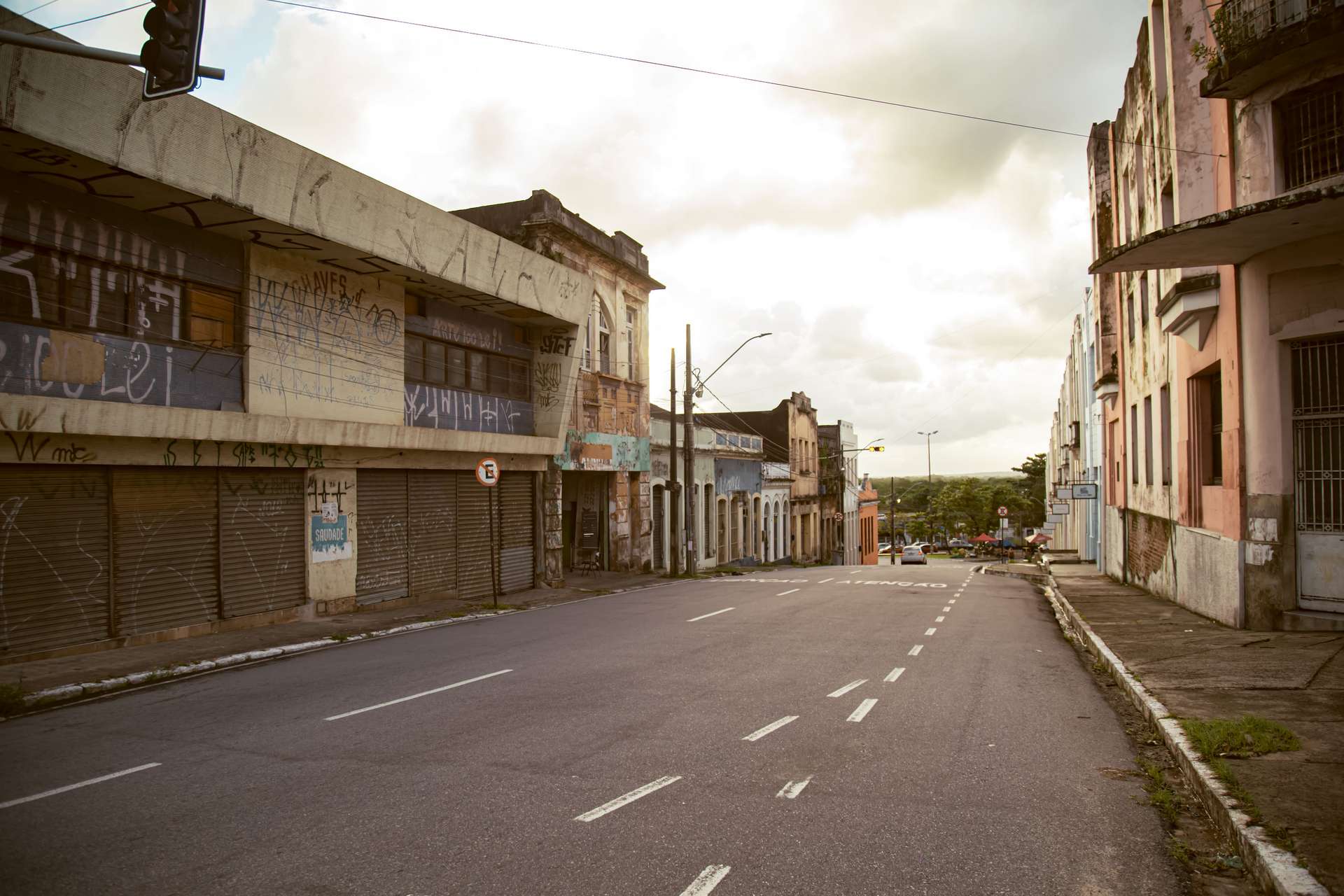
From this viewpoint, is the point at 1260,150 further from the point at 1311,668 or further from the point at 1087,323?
the point at 1087,323

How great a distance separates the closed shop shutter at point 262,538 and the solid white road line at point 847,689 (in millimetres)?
10665

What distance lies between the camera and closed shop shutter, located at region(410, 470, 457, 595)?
63.5 feet

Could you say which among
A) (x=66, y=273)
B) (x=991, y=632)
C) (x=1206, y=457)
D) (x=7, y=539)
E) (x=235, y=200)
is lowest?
(x=991, y=632)

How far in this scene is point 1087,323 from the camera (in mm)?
37969

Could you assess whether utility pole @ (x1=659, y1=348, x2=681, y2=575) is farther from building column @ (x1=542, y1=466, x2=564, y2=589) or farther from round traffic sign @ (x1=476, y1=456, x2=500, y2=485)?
round traffic sign @ (x1=476, y1=456, x2=500, y2=485)

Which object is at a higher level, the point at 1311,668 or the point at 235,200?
the point at 235,200

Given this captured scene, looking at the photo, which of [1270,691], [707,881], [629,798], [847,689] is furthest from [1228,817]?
[847,689]

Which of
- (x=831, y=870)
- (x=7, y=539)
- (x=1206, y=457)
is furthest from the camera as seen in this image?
(x=1206, y=457)

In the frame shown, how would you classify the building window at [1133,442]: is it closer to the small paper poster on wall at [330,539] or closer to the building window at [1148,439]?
the building window at [1148,439]

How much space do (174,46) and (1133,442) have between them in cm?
2277

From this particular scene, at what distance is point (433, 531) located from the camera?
19969mm

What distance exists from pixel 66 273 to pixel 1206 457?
18.5m

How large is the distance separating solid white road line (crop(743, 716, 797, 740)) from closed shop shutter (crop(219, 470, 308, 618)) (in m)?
10.8

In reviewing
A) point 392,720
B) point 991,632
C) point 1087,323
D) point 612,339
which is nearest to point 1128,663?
point 991,632
